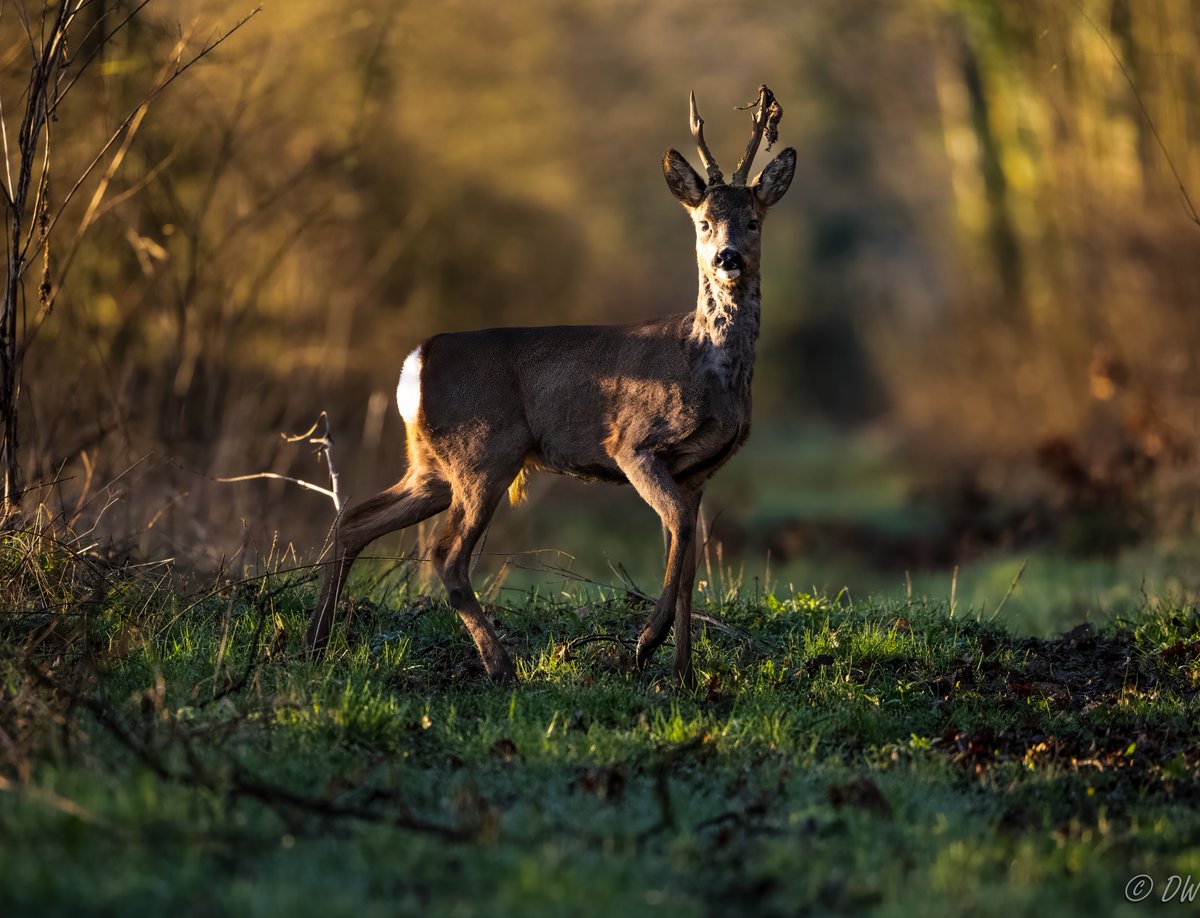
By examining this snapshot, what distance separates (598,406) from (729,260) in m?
0.94

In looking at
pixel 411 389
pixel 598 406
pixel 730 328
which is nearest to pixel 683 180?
pixel 730 328

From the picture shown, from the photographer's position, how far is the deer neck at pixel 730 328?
7.19 metres

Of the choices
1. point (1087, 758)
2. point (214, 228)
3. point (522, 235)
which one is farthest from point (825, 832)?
point (522, 235)

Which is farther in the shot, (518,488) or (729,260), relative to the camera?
(518,488)

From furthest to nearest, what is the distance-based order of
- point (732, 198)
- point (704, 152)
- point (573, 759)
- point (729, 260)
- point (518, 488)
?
1. point (518, 488)
2. point (704, 152)
3. point (732, 198)
4. point (729, 260)
5. point (573, 759)

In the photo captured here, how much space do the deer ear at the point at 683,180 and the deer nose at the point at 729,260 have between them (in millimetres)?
517

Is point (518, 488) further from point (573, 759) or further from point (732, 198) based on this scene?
point (573, 759)

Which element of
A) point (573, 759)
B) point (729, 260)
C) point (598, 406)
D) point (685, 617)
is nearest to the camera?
point (573, 759)

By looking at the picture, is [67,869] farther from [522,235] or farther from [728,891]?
[522,235]

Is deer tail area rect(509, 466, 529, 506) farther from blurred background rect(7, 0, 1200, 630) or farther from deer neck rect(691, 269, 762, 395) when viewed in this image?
deer neck rect(691, 269, 762, 395)

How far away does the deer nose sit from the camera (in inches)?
283

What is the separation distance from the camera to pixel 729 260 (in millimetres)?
7191

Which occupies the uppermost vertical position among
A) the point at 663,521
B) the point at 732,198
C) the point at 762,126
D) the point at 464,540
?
the point at 762,126

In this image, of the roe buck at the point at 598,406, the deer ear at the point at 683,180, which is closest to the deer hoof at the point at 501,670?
the roe buck at the point at 598,406
